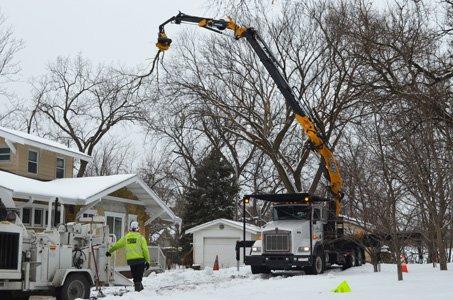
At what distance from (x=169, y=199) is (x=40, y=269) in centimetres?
4660

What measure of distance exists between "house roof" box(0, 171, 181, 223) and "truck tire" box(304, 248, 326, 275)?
847cm

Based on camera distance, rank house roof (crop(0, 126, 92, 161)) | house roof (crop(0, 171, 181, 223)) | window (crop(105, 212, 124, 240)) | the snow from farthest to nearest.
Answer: window (crop(105, 212, 124, 240)), house roof (crop(0, 126, 92, 161)), house roof (crop(0, 171, 181, 223)), the snow

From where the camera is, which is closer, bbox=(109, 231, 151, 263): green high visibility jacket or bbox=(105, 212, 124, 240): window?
bbox=(109, 231, 151, 263): green high visibility jacket

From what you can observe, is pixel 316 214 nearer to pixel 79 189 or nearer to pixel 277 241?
pixel 277 241

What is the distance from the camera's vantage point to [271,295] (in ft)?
40.2

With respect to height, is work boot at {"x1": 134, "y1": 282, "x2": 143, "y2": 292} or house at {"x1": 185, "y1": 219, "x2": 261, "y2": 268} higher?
A: house at {"x1": 185, "y1": 219, "x2": 261, "y2": 268}

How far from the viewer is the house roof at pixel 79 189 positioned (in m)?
21.7

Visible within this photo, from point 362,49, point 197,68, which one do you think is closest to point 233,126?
point 197,68

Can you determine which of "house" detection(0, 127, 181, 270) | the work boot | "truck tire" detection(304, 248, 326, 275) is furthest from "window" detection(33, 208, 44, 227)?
"truck tire" detection(304, 248, 326, 275)

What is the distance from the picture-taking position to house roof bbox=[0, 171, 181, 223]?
21688 mm

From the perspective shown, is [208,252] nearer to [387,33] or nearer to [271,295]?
[271,295]

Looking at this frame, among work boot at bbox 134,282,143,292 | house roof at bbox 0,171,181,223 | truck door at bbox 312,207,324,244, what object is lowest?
work boot at bbox 134,282,143,292

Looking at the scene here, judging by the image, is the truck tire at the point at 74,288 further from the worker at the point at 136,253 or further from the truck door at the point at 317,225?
the truck door at the point at 317,225

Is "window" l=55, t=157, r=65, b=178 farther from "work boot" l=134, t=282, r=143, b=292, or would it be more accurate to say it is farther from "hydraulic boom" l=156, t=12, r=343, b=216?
"work boot" l=134, t=282, r=143, b=292
